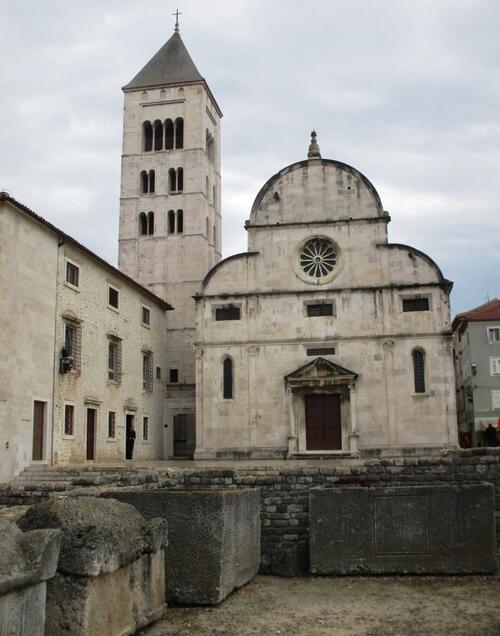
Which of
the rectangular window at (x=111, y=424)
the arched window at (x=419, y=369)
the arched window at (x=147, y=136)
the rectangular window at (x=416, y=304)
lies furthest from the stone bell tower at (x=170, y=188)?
the arched window at (x=419, y=369)

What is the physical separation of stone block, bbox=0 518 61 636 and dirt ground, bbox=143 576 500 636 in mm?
2616

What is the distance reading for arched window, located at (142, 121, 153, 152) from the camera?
4638 cm

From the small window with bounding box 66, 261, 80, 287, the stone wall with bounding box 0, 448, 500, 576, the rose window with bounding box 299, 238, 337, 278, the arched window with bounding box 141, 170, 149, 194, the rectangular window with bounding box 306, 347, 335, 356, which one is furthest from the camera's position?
the arched window with bounding box 141, 170, 149, 194

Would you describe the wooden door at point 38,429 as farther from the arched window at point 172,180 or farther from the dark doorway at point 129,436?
the arched window at point 172,180

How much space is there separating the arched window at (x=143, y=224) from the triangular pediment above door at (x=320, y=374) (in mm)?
17920

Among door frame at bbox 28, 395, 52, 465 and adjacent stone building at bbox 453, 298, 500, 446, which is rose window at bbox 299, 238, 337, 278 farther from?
adjacent stone building at bbox 453, 298, 500, 446

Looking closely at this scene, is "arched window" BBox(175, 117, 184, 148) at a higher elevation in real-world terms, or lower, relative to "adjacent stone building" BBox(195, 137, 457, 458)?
higher

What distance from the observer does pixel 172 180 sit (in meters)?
45.4

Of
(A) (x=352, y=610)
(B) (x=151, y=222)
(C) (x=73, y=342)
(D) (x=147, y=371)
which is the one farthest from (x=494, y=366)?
(A) (x=352, y=610)

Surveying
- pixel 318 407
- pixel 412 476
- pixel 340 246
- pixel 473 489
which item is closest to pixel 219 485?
pixel 412 476

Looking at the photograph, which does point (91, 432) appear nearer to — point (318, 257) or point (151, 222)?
point (318, 257)

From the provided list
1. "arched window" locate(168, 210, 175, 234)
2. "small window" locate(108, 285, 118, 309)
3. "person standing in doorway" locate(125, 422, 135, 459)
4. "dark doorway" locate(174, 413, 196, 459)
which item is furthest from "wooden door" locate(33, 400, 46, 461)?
"arched window" locate(168, 210, 175, 234)

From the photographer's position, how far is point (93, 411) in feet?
93.7

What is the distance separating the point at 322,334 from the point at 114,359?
31.7 ft
